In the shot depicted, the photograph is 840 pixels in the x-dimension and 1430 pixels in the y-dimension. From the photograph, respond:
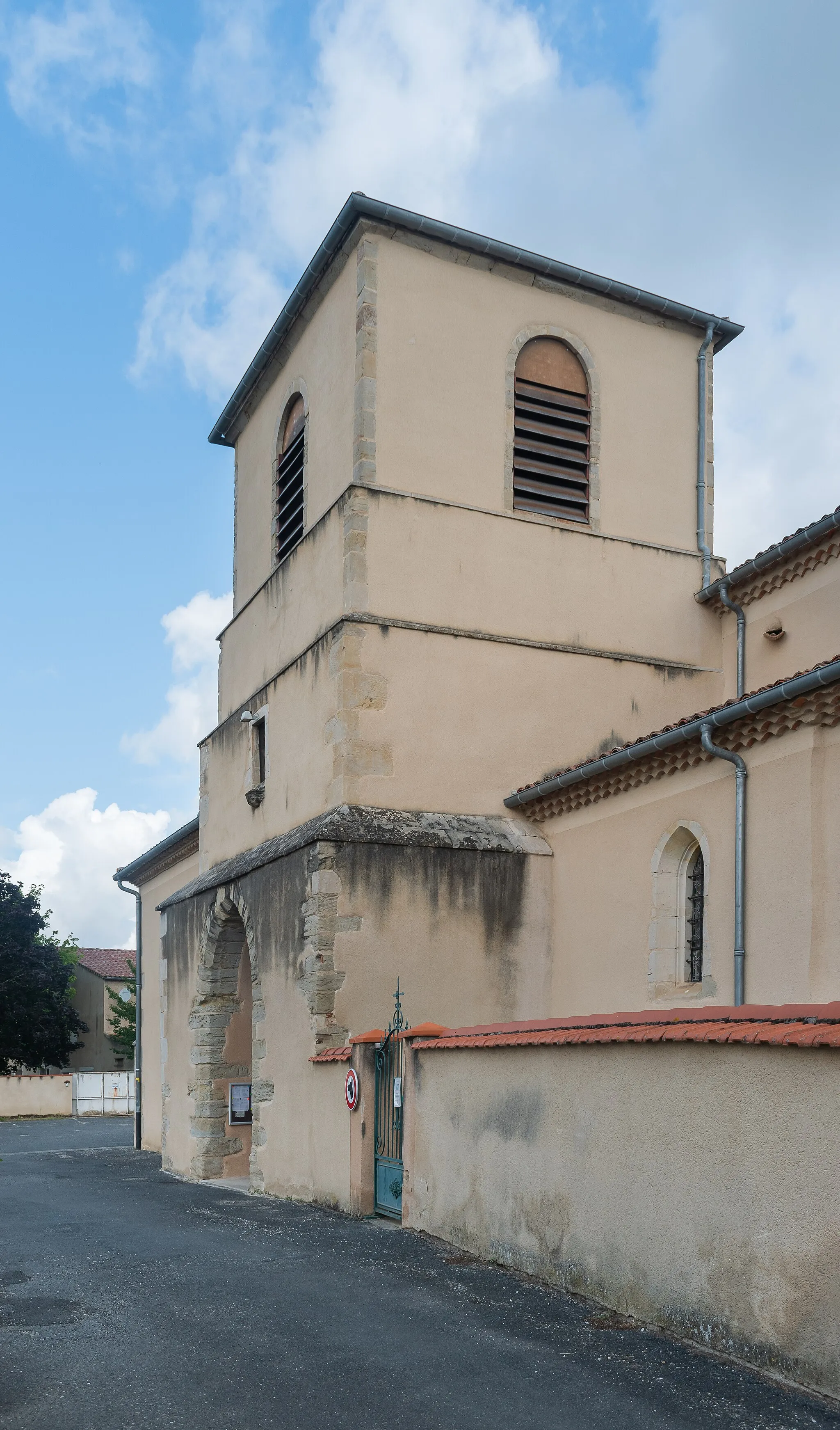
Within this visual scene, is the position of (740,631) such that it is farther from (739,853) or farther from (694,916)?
(739,853)

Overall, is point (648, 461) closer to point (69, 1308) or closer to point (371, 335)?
point (371, 335)

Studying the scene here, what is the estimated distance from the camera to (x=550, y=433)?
14.8m

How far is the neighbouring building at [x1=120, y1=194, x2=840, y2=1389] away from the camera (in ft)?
31.1

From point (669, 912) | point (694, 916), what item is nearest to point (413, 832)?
point (669, 912)

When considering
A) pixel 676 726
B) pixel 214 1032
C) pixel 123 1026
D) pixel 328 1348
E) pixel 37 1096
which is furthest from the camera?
pixel 123 1026

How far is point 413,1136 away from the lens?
9.59 meters

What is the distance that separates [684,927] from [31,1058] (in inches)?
1278

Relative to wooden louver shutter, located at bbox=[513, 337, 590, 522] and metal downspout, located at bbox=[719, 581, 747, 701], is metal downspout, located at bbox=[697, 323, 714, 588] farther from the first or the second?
wooden louver shutter, located at bbox=[513, 337, 590, 522]

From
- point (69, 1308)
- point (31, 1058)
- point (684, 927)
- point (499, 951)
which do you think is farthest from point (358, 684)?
point (31, 1058)

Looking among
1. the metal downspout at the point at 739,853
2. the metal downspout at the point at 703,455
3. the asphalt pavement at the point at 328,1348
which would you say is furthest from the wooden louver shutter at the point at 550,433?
the asphalt pavement at the point at 328,1348

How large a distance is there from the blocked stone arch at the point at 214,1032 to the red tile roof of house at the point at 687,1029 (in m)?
7.86

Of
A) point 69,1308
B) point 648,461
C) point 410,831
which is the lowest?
point 69,1308

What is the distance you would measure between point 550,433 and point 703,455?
2.06m

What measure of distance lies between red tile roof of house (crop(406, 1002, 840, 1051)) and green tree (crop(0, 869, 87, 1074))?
32849 millimetres
